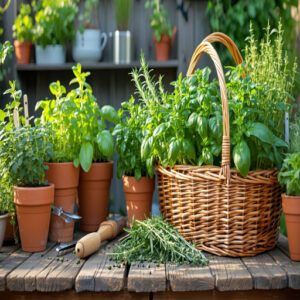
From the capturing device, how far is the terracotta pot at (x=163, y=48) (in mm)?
3461

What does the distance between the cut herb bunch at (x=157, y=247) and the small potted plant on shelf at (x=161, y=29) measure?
5.81 ft

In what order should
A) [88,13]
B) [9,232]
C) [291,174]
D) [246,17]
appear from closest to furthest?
[291,174] < [9,232] < [246,17] < [88,13]

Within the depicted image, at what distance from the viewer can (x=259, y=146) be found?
1874mm

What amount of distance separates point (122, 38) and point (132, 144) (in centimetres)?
147

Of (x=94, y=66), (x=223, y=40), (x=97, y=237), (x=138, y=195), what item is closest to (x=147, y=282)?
(x=97, y=237)

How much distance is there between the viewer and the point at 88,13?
140 inches

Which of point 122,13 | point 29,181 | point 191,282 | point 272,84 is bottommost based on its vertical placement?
point 191,282

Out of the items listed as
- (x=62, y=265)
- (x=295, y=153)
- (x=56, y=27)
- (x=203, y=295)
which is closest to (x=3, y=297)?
(x=62, y=265)

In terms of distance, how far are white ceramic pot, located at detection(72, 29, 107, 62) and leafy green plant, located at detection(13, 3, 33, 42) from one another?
309 mm

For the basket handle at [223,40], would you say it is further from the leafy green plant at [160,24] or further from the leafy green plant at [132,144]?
the leafy green plant at [160,24]

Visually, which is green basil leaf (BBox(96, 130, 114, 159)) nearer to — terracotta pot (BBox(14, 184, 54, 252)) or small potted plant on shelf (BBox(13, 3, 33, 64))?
terracotta pot (BBox(14, 184, 54, 252))

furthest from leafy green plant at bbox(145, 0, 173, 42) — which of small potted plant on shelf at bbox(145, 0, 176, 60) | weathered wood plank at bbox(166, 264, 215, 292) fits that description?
weathered wood plank at bbox(166, 264, 215, 292)

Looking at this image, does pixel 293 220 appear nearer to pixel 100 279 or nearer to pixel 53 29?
pixel 100 279

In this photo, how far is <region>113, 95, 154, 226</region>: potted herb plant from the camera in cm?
217
